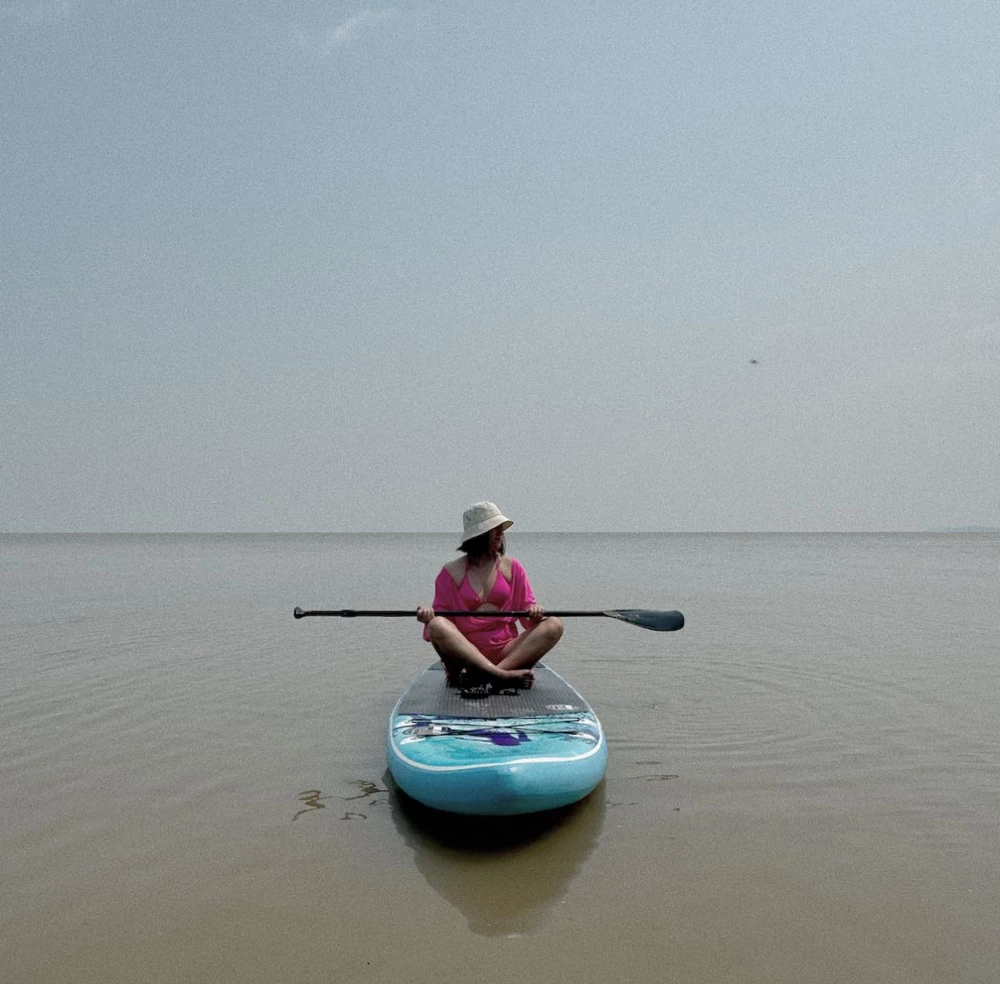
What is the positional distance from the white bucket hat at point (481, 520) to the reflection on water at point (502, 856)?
7.25 feet

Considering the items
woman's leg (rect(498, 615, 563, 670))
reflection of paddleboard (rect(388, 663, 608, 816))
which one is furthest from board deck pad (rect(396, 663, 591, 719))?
woman's leg (rect(498, 615, 563, 670))

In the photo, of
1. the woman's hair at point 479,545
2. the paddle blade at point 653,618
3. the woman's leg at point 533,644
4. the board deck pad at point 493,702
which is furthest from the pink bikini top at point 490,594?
the paddle blade at point 653,618

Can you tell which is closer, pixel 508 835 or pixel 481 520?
pixel 508 835

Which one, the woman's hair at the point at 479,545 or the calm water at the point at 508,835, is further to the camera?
the woman's hair at the point at 479,545

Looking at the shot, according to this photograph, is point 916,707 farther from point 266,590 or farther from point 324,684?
point 266,590

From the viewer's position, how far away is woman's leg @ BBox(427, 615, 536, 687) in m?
6.66

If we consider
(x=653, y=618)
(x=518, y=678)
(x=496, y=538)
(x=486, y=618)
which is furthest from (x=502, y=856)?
(x=653, y=618)

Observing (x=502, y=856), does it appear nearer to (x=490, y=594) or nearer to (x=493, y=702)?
(x=493, y=702)

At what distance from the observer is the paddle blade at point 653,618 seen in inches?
316

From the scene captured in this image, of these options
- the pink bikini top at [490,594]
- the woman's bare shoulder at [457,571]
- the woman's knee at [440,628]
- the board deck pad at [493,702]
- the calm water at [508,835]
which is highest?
the woman's bare shoulder at [457,571]

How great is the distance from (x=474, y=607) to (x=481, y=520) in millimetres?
876

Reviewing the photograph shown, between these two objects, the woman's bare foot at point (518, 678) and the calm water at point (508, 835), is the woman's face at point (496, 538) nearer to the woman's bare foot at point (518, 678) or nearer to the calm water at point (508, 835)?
the woman's bare foot at point (518, 678)

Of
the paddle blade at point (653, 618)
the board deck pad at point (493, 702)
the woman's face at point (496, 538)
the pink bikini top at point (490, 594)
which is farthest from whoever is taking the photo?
the paddle blade at point (653, 618)

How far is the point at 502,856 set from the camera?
4.72 m
